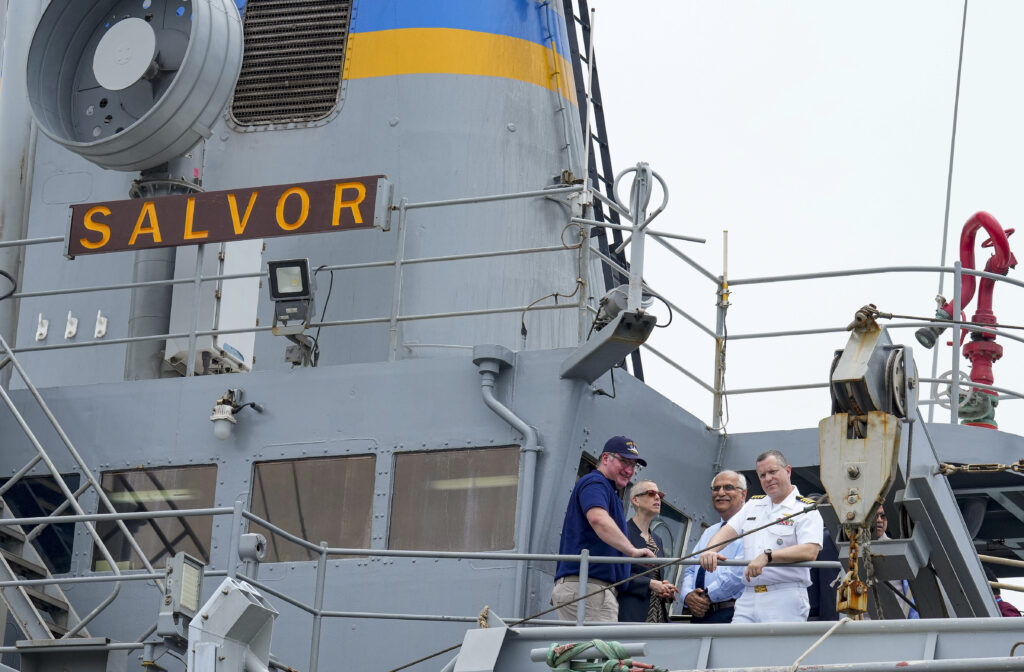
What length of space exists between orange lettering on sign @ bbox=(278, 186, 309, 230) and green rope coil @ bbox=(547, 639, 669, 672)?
14.5 ft

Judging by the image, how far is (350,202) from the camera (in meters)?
10.5

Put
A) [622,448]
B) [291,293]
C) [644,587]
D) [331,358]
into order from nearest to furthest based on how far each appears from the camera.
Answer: [622,448] < [644,587] < [291,293] < [331,358]

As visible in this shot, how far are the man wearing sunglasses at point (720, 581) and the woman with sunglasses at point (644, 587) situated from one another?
0.51 ft

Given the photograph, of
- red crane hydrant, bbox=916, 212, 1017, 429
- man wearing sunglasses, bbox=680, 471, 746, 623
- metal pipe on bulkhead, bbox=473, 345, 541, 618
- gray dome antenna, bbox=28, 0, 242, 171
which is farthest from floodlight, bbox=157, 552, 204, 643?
red crane hydrant, bbox=916, 212, 1017, 429

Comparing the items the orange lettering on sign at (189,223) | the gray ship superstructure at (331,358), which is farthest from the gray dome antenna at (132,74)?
the orange lettering on sign at (189,223)

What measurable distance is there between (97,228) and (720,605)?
4.78 meters

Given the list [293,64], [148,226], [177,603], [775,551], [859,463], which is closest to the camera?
[859,463]

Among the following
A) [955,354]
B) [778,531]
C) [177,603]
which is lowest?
[177,603]

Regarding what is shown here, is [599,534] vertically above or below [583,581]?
above

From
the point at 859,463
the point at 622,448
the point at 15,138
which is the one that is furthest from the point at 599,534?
the point at 15,138

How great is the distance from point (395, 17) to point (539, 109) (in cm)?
121

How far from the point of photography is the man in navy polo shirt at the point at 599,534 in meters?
8.68

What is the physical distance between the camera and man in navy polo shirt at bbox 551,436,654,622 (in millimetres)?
8680

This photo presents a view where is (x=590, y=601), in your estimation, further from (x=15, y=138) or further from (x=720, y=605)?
(x=15, y=138)
